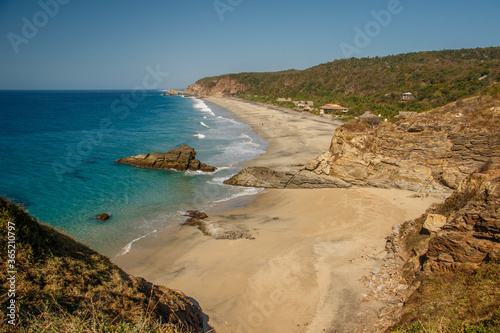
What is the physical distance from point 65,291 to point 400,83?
8293cm

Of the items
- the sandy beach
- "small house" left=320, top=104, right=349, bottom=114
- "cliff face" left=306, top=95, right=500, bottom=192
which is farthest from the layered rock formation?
"small house" left=320, top=104, right=349, bottom=114

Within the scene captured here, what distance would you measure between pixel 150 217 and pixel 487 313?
650 inches

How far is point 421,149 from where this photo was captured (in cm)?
1797

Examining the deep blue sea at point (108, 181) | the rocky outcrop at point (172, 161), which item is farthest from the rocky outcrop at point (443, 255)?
the rocky outcrop at point (172, 161)

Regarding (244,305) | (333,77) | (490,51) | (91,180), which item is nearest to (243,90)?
(333,77)

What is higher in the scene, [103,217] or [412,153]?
[412,153]

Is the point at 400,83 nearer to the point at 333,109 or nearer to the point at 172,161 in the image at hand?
the point at 333,109

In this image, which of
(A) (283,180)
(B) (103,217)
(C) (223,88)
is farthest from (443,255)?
(C) (223,88)

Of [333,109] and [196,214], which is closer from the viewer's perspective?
[196,214]

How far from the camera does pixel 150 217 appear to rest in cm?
1748

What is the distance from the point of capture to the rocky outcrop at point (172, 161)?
27.7m

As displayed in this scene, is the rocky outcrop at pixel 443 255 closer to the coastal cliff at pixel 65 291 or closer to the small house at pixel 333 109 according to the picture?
the coastal cliff at pixel 65 291

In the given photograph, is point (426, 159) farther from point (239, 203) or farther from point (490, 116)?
point (239, 203)

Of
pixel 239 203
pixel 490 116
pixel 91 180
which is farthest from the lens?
pixel 91 180
